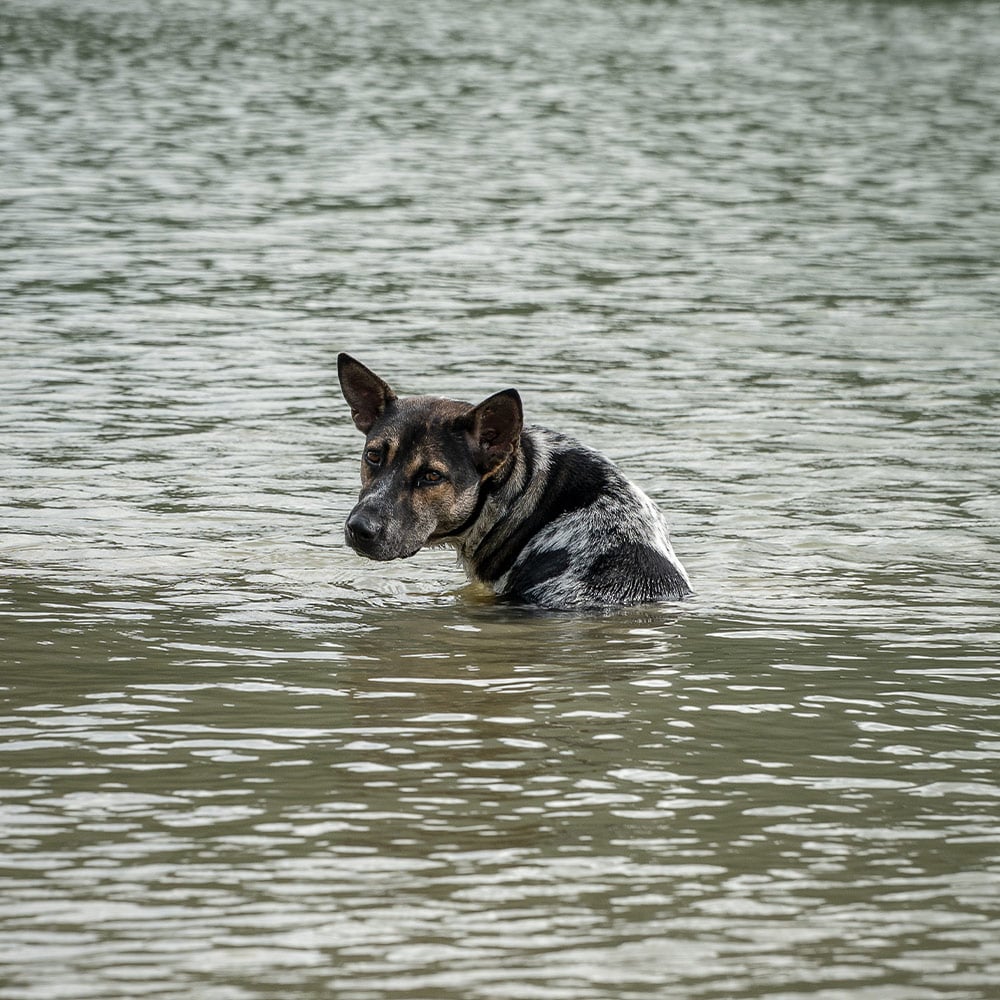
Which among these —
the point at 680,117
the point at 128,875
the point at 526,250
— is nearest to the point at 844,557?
the point at 128,875

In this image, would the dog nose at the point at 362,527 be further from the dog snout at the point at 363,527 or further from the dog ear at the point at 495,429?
the dog ear at the point at 495,429

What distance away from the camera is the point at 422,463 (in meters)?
11.4

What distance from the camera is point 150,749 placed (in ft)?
29.3

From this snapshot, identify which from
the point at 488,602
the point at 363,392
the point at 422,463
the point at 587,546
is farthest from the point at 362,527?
the point at 587,546

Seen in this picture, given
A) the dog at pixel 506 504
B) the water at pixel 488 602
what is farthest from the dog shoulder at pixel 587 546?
the water at pixel 488 602

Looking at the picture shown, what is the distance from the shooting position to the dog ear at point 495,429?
11.3 meters

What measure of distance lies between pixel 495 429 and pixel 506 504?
572 millimetres

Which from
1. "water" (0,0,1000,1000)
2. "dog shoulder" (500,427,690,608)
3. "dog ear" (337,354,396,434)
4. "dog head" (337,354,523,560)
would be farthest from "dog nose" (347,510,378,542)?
"dog shoulder" (500,427,690,608)

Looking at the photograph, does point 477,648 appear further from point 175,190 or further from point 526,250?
point 175,190

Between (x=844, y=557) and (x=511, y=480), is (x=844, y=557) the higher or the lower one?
the lower one

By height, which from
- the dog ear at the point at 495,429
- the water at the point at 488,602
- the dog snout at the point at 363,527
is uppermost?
the dog ear at the point at 495,429

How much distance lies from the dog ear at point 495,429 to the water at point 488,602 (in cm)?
104

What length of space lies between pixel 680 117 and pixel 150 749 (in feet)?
105

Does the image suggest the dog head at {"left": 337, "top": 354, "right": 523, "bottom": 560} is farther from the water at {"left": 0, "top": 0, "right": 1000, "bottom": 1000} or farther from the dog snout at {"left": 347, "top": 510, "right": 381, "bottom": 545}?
the water at {"left": 0, "top": 0, "right": 1000, "bottom": 1000}
